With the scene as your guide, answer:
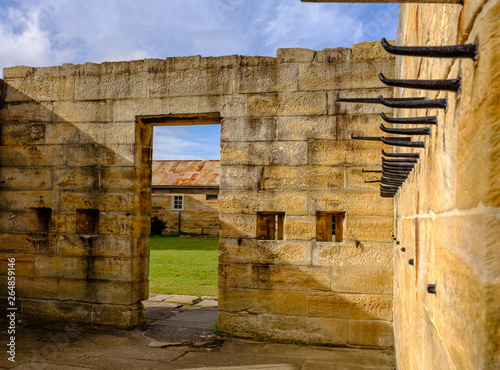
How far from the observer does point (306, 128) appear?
541 cm

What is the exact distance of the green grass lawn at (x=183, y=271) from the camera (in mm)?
8539

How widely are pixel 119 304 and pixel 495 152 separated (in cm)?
573

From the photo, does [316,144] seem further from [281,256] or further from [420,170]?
[420,170]

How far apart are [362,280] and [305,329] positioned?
882mm

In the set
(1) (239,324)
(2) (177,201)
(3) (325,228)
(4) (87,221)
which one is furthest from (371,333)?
(2) (177,201)

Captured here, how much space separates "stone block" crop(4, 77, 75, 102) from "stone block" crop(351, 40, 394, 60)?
382cm

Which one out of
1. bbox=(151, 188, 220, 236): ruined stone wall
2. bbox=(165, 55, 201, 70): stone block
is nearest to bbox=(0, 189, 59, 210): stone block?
bbox=(165, 55, 201, 70): stone block

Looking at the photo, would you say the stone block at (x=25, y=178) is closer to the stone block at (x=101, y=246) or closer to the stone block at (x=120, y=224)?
the stone block at (x=101, y=246)

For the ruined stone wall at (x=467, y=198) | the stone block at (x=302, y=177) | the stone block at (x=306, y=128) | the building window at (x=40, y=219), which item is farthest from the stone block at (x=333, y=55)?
the building window at (x=40, y=219)

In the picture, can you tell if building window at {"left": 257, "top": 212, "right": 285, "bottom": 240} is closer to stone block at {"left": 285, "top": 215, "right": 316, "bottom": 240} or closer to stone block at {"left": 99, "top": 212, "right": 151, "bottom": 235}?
stone block at {"left": 285, "top": 215, "right": 316, "bottom": 240}

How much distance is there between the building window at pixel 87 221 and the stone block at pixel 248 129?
7.32 feet

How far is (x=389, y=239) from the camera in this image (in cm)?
514

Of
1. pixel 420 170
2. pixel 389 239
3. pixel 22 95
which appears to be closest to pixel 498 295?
pixel 420 170

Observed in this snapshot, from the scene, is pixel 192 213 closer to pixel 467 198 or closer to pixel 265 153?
pixel 265 153
